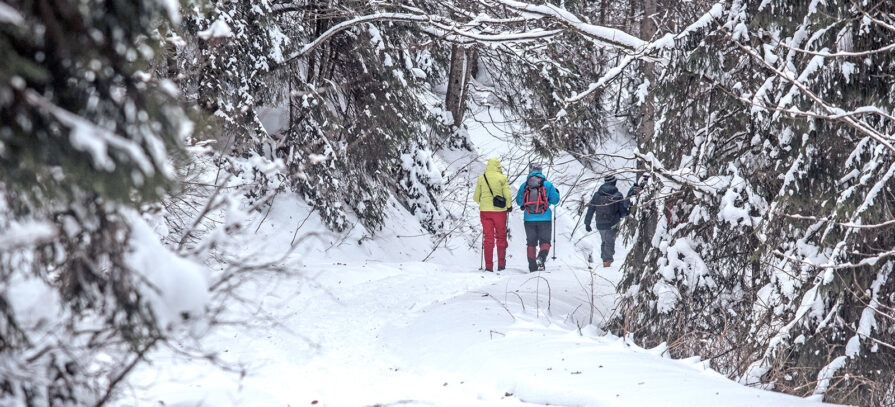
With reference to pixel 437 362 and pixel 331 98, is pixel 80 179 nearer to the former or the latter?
pixel 437 362

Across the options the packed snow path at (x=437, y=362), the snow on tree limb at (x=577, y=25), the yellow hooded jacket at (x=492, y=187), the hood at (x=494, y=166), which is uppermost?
the snow on tree limb at (x=577, y=25)

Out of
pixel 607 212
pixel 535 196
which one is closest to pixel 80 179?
pixel 535 196

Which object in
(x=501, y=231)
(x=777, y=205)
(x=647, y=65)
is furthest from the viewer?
(x=501, y=231)

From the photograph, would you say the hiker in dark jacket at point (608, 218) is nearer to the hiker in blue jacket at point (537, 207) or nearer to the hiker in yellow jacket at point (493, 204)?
the hiker in blue jacket at point (537, 207)

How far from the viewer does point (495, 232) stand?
10.7 m

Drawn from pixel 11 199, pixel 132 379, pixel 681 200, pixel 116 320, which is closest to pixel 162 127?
pixel 11 199

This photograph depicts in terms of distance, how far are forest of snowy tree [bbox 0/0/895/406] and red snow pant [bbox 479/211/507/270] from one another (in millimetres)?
2035

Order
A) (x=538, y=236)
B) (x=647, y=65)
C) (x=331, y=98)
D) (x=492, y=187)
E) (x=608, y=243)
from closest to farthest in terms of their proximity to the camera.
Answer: (x=647, y=65) → (x=492, y=187) → (x=538, y=236) → (x=331, y=98) → (x=608, y=243)

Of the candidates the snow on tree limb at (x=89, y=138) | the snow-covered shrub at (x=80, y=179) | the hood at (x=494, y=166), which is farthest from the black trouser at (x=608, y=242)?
the snow on tree limb at (x=89, y=138)

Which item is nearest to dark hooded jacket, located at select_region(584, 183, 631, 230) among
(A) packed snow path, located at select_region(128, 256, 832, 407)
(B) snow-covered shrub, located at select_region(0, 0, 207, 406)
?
(A) packed snow path, located at select_region(128, 256, 832, 407)

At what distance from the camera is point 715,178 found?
226 inches

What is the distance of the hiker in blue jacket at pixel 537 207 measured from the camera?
10383mm

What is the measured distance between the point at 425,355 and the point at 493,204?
16.3 ft

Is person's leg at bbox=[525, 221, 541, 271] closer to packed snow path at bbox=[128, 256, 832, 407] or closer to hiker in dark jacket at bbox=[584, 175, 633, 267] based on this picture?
hiker in dark jacket at bbox=[584, 175, 633, 267]
